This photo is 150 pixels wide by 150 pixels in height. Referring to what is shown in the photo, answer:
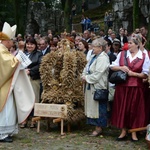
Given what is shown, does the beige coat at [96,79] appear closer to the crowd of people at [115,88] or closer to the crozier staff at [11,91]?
the crowd of people at [115,88]

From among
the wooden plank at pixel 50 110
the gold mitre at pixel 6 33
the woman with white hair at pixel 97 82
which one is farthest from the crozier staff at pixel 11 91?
the woman with white hair at pixel 97 82

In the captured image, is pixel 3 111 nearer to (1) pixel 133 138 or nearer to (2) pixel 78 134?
(2) pixel 78 134

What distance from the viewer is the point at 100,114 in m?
8.05

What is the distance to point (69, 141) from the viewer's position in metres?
7.79

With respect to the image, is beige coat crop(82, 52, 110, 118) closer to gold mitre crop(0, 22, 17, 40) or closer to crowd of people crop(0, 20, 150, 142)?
crowd of people crop(0, 20, 150, 142)

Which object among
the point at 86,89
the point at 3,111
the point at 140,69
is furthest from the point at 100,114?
the point at 3,111

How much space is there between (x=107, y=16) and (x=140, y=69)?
794 inches

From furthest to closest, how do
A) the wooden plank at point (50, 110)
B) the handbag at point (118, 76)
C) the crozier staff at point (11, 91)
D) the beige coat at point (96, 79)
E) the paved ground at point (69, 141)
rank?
the wooden plank at point (50, 110) → the beige coat at point (96, 79) → the crozier staff at point (11, 91) → the handbag at point (118, 76) → the paved ground at point (69, 141)

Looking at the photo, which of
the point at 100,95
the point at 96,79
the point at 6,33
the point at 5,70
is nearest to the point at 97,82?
the point at 96,79

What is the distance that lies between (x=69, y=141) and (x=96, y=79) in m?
1.23

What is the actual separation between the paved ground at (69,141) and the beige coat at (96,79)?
507 mm

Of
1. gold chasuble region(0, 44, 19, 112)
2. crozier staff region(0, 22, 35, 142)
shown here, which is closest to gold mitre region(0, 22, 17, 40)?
crozier staff region(0, 22, 35, 142)

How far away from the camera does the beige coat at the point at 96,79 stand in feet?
26.0

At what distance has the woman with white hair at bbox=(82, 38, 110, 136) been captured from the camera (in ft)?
26.1
